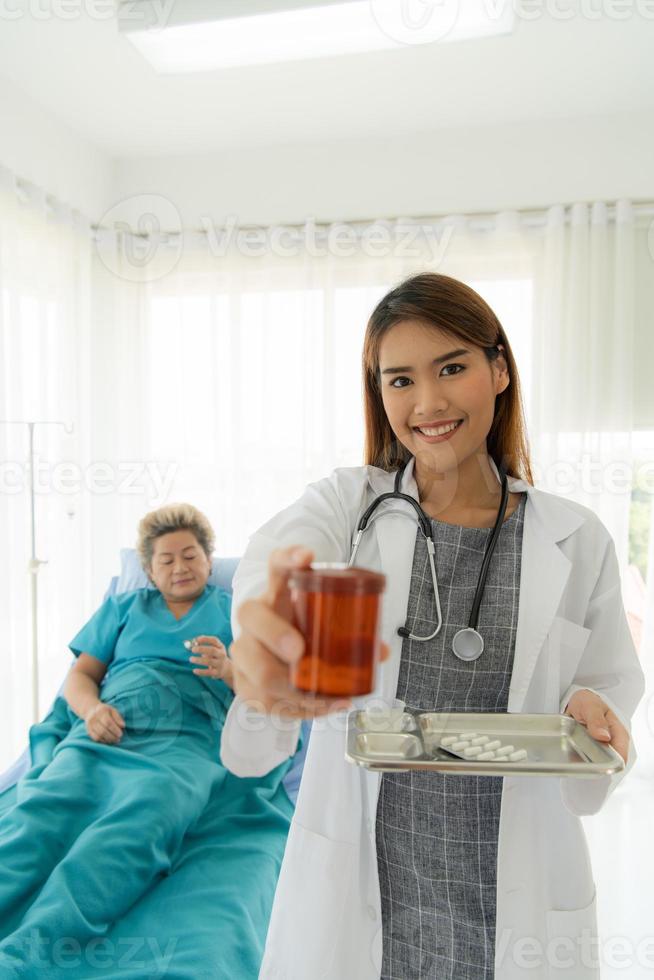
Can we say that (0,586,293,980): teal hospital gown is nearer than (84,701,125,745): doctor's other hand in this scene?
Yes

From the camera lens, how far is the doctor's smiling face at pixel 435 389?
1.77 ft

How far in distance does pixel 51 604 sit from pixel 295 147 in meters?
1.97

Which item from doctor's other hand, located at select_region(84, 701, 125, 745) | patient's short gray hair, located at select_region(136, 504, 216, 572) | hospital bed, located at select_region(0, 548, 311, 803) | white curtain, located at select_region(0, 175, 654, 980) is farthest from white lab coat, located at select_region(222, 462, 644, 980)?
white curtain, located at select_region(0, 175, 654, 980)

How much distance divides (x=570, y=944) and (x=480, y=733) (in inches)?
15.9

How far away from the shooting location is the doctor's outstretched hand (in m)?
0.34

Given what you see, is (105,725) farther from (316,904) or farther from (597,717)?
(597,717)

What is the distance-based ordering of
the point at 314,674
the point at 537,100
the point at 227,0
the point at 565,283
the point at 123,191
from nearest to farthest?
the point at 314,674 → the point at 227,0 → the point at 537,100 → the point at 565,283 → the point at 123,191

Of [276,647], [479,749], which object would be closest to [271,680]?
[276,647]

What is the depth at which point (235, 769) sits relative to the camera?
0.58m

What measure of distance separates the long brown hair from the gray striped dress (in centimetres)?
9

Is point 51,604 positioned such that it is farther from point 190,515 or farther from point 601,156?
point 601,156

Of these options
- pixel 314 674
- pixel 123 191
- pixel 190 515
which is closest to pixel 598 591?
pixel 314 674

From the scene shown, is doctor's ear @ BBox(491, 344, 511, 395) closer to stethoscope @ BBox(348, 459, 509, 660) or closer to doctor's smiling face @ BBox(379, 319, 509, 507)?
doctor's smiling face @ BBox(379, 319, 509, 507)

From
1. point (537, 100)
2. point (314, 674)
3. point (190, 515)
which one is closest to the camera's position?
point (314, 674)
